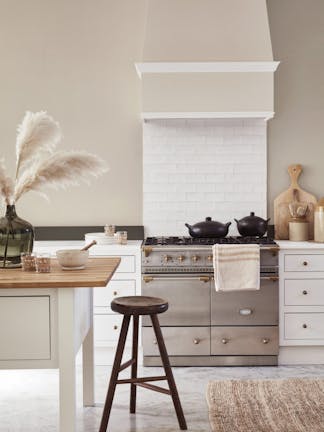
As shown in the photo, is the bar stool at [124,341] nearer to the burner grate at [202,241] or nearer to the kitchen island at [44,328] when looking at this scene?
the kitchen island at [44,328]

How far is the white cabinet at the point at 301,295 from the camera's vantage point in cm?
528

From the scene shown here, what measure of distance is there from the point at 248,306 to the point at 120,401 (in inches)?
55.9

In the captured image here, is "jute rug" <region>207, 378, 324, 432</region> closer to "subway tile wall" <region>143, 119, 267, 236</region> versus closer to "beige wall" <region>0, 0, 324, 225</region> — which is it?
Answer: "subway tile wall" <region>143, 119, 267, 236</region>

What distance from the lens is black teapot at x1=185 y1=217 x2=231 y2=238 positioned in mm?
5488

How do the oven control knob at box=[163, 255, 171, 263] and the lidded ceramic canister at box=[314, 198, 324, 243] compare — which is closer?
the oven control knob at box=[163, 255, 171, 263]

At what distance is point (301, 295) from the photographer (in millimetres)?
5297

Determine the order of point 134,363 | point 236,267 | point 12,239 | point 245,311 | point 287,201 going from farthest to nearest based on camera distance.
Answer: point 287,201
point 245,311
point 236,267
point 134,363
point 12,239

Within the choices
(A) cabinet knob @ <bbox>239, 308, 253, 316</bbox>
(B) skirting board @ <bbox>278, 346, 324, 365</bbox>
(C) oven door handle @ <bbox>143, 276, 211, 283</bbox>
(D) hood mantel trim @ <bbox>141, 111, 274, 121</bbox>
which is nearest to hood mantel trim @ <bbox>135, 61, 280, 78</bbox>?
(D) hood mantel trim @ <bbox>141, 111, 274, 121</bbox>

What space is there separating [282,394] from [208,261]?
127cm

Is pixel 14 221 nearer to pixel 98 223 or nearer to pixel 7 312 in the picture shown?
pixel 7 312

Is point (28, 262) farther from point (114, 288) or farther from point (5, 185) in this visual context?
point (114, 288)

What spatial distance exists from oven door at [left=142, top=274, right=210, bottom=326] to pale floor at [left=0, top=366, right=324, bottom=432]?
408mm

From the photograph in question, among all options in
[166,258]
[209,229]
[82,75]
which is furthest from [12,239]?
[82,75]

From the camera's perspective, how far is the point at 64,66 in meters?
5.96
